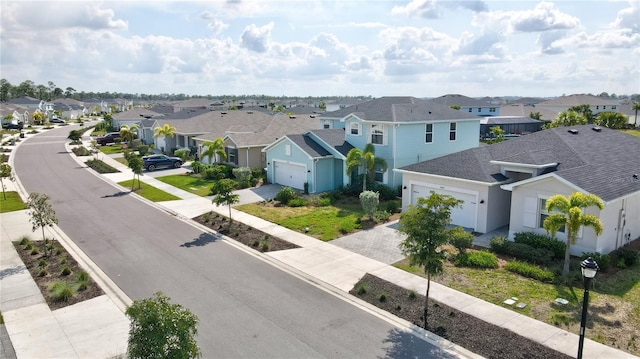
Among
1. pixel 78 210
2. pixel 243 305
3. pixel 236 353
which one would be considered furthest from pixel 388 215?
pixel 78 210

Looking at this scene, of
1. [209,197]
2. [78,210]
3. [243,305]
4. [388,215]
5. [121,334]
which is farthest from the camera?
[209,197]

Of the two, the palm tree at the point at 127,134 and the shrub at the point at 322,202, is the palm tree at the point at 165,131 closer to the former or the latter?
the palm tree at the point at 127,134

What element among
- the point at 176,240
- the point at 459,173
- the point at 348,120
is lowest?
the point at 176,240

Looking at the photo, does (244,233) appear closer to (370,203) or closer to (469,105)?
(370,203)

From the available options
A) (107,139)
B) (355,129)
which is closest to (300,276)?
(355,129)

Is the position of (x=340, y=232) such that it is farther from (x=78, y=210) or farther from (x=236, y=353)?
(x=78, y=210)

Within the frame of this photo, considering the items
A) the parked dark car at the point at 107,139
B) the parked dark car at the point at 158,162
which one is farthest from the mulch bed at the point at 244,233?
the parked dark car at the point at 107,139
